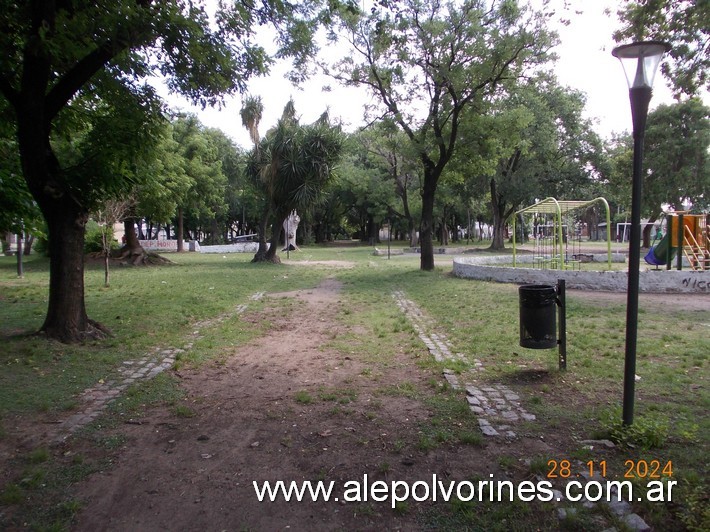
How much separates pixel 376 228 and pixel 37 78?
5185 cm

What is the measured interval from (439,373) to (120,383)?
11.5ft

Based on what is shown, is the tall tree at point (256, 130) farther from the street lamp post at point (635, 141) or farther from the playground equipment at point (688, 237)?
the street lamp post at point (635, 141)

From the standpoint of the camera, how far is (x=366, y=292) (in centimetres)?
1328

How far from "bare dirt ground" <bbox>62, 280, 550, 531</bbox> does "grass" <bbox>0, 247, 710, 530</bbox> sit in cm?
14

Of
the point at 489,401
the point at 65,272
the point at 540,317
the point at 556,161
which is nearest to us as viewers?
the point at 489,401

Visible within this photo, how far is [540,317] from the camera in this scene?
213 inches

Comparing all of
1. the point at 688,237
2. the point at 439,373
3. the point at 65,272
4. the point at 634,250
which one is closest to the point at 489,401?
the point at 439,373

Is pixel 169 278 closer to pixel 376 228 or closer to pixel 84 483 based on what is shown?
→ pixel 84 483

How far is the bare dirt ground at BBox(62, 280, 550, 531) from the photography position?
9.37 feet

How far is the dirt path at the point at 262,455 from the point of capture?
2855 mm

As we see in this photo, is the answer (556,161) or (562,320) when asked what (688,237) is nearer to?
(562,320)

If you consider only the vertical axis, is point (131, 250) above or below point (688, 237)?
below

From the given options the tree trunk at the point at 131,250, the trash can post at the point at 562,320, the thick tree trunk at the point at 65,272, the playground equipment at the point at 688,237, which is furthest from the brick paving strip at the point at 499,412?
the tree trunk at the point at 131,250

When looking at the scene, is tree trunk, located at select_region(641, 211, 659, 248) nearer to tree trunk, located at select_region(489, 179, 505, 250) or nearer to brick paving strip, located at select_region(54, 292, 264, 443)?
tree trunk, located at select_region(489, 179, 505, 250)
